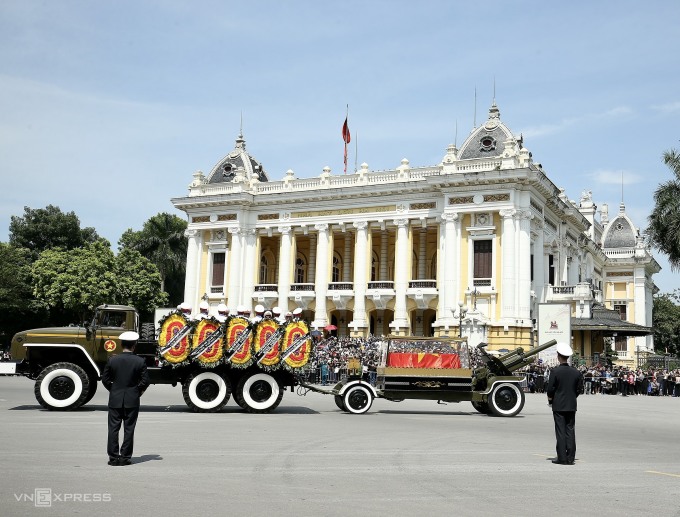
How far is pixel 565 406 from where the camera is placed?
1092cm

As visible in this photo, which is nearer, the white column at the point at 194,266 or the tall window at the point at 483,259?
the tall window at the point at 483,259

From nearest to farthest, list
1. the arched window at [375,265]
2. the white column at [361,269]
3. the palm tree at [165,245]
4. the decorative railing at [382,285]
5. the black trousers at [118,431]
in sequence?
the black trousers at [118,431] < the decorative railing at [382,285] < the white column at [361,269] < the arched window at [375,265] < the palm tree at [165,245]

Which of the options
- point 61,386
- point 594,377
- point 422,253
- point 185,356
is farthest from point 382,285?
point 61,386

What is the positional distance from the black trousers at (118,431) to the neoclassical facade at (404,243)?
33802 millimetres

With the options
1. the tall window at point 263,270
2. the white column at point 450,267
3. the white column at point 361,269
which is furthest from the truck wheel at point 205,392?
the tall window at point 263,270

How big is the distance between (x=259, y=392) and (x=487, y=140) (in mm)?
32420

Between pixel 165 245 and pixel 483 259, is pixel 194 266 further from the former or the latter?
pixel 483 259

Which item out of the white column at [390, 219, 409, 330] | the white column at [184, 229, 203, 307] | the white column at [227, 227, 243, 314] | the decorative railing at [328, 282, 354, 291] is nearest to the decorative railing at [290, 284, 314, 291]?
the decorative railing at [328, 282, 354, 291]

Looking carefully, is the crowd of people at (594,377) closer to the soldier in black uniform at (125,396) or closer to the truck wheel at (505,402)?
the truck wheel at (505,402)

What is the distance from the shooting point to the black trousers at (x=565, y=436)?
1085 cm

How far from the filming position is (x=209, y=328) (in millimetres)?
19078

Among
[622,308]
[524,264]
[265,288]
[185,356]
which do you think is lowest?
[185,356]

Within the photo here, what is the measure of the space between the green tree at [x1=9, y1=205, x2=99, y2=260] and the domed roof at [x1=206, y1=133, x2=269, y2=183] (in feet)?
56.7

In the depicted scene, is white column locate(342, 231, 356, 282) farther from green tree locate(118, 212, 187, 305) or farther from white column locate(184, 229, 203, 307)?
green tree locate(118, 212, 187, 305)
